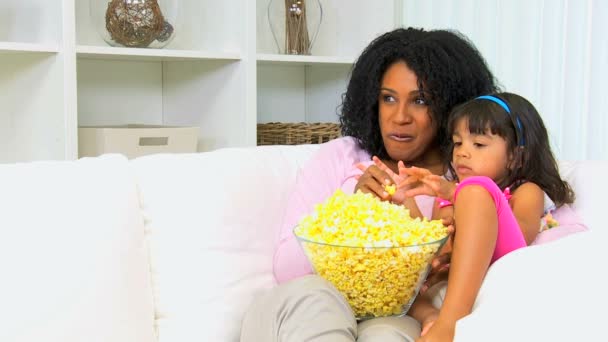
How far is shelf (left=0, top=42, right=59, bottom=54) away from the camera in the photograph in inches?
79.0

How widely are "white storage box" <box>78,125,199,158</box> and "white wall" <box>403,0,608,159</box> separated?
937 millimetres

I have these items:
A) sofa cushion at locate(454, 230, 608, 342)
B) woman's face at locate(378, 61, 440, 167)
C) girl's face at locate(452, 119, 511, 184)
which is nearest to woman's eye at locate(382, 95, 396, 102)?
woman's face at locate(378, 61, 440, 167)

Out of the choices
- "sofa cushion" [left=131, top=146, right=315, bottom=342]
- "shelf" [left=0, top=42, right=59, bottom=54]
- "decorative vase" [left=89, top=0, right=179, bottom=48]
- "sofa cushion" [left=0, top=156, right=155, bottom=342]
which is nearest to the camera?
"sofa cushion" [left=0, top=156, right=155, bottom=342]

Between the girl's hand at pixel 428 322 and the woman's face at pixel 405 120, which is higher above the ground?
the woman's face at pixel 405 120

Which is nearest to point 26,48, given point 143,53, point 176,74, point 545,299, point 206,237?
point 143,53

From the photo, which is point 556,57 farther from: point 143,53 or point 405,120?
point 143,53

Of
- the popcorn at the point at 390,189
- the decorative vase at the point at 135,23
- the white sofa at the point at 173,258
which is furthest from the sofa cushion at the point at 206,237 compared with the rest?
the decorative vase at the point at 135,23

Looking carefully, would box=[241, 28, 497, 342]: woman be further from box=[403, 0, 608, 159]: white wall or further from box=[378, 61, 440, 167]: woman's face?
box=[403, 0, 608, 159]: white wall

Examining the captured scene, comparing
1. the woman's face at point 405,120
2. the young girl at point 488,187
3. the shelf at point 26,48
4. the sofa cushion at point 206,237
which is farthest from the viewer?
the shelf at point 26,48

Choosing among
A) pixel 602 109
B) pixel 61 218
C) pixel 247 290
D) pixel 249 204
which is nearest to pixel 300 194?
pixel 249 204

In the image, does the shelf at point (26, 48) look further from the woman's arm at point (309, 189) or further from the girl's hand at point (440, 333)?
the girl's hand at point (440, 333)

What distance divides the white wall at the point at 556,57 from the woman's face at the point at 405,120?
525 mm

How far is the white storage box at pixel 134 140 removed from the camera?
2.23 metres

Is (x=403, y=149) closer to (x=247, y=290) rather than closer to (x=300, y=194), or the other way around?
(x=300, y=194)
